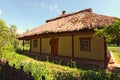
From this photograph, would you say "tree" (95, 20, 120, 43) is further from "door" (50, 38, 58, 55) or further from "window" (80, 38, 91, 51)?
"door" (50, 38, 58, 55)

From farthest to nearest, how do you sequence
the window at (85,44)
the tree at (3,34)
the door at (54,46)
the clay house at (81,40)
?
1. the door at (54,46)
2. the tree at (3,34)
3. the window at (85,44)
4. the clay house at (81,40)

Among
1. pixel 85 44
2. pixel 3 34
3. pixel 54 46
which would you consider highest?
pixel 3 34

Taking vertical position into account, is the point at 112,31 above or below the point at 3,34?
below

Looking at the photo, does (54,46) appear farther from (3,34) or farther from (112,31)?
(112,31)

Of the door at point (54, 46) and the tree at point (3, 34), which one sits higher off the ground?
the tree at point (3, 34)

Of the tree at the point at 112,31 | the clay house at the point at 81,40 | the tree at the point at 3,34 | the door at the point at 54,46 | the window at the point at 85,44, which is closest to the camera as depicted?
the tree at the point at 112,31

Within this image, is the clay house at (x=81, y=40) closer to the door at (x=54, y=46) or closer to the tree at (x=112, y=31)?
the door at (x=54, y=46)

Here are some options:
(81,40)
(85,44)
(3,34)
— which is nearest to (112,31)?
(85,44)

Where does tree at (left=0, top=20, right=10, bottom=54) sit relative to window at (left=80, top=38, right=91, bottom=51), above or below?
above

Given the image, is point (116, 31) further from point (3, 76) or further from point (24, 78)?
point (3, 76)

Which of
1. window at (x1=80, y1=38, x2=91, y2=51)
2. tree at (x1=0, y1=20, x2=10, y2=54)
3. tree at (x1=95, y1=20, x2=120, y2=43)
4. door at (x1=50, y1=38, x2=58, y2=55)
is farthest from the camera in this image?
door at (x1=50, y1=38, x2=58, y2=55)

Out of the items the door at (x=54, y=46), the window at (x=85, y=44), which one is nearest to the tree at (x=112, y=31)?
the window at (x=85, y=44)

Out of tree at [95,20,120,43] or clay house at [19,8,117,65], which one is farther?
clay house at [19,8,117,65]

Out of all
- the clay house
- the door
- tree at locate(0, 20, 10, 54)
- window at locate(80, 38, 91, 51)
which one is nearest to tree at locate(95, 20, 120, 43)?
the clay house
